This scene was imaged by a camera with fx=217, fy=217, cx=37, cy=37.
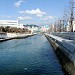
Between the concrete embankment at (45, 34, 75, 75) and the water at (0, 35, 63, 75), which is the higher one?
the concrete embankment at (45, 34, 75, 75)

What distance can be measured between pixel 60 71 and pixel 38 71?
63.1 inches

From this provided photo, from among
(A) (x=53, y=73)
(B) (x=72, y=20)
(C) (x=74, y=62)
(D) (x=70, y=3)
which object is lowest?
(A) (x=53, y=73)

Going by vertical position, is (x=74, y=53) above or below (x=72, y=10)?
below

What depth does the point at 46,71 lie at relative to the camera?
51.6ft

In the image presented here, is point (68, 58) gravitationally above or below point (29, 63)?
above

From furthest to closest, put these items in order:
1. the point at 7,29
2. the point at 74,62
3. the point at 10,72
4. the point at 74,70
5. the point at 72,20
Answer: the point at 7,29, the point at 72,20, the point at 10,72, the point at 74,62, the point at 74,70

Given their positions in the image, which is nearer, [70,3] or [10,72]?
[10,72]

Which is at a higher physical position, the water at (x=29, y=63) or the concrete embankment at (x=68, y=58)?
the concrete embankment at (x=68, y=58)

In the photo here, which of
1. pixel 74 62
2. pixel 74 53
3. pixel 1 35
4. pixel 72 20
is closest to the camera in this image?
pixel 74 62

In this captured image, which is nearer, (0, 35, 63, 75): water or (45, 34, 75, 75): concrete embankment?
(45, 34, 75, 75): concrete embankment

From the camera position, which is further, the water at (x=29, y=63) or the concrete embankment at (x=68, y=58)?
the water at (x=29, y=63)

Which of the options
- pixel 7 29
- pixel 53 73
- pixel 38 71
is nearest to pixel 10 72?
pixel 38 71

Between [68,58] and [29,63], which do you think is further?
[29,63]

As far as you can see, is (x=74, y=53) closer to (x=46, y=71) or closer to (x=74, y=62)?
(x=74, y=62)
